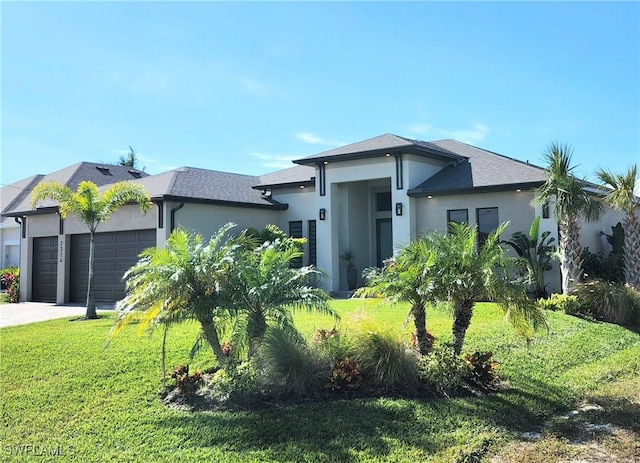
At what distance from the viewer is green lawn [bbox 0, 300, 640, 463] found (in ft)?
19.0

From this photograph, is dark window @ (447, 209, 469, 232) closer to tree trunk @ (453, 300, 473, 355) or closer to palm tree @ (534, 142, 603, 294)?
palm tree @ (534, 142, 603, 294)

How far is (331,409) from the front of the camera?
22.2 feet

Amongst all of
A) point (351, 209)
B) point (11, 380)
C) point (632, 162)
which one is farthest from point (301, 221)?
point (11, 380)

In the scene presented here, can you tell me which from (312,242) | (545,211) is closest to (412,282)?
(545,211)

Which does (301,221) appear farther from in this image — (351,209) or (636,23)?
(636,23)

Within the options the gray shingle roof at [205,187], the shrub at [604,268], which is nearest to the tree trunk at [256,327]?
the gray shingle roof at [205,187]

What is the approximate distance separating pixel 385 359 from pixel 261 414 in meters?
1.86

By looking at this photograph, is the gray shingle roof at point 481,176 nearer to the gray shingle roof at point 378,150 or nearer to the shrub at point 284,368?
the gray shingle roof at point 378,150

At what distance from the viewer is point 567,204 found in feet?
48.1

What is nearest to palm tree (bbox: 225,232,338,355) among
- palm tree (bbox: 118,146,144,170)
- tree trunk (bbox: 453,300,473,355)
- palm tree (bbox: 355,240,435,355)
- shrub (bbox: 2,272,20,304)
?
palm tree (bbox: 355,240,435,355)

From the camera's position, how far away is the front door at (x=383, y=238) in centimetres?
2269

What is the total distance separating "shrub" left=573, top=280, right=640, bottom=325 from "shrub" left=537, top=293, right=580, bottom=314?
136mm

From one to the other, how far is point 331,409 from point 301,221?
52.5ft

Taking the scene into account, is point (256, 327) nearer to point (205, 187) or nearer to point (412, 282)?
point (412, 282)
